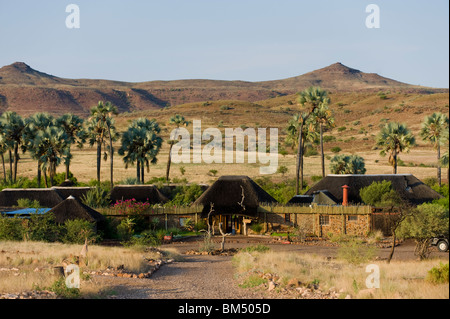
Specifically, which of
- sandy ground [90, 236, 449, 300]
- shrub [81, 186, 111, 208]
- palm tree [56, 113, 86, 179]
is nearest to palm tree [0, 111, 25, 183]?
palm tree [56, 113, 86, 179]

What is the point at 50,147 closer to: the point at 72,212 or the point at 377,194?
the point at 72,212

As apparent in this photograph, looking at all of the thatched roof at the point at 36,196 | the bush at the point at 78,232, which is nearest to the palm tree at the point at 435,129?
the thatched roof at the point at 36,196

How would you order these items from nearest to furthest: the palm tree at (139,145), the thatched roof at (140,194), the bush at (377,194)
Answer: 1. the bush at (377,194)
2. the thatched roof at (140,194)
3. the palm tree at (139,145)

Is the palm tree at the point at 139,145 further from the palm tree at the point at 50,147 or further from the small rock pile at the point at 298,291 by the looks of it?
the small rock pile at the point at 298,291

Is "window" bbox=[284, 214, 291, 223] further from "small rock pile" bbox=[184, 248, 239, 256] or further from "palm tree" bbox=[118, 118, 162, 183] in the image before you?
"palm tree" bbox=[118, 118, 162, 183]

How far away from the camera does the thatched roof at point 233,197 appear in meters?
44.8

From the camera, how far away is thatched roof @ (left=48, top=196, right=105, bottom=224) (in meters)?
38.6

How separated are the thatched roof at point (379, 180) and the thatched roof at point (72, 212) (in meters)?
17.4

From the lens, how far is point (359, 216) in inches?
1652

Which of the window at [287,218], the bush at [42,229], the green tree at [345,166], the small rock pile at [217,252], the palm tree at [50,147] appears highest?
the palm tree at [50,147]

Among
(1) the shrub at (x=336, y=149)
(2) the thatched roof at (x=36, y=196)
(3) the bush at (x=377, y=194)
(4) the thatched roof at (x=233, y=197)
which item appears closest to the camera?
(3) the bush at (x=377, y=194)
